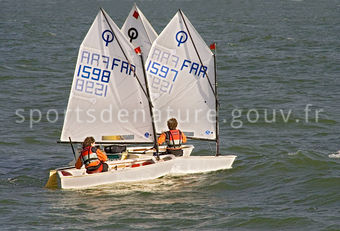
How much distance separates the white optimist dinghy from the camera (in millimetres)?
20000

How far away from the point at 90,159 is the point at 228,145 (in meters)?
8.74

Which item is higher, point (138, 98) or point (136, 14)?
point (136, 14)

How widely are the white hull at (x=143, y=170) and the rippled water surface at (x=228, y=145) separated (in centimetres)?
21

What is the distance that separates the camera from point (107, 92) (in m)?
20.6

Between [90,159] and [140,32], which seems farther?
[140,32]

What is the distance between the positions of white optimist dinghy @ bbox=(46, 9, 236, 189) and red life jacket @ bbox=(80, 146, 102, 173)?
0.27 metres

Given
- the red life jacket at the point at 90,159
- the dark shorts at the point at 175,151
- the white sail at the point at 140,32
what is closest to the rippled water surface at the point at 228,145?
the red life jacket at the point at 90,159

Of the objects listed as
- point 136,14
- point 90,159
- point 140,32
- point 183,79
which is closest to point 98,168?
point 90,159

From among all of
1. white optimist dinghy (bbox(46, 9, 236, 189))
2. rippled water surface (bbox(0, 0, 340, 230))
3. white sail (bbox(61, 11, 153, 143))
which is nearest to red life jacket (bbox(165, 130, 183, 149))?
white optimist dinghy (bbox(46, 9, 236, 189))

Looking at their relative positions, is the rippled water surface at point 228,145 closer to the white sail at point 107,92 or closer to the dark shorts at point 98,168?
the dark shorts at point 98,168

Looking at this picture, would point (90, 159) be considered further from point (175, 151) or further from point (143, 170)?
point (175, 151)

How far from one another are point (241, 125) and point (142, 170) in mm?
10843

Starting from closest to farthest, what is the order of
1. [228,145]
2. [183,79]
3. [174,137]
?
[174,137], [183,79], [228,145]

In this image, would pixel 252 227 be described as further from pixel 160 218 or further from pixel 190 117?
pixel 190 117
